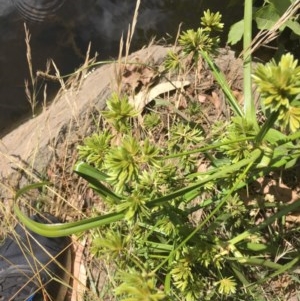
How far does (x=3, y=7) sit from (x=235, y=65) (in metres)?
1.00

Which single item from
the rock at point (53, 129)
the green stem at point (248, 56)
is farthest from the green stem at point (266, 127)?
the rock at point (53, 129)

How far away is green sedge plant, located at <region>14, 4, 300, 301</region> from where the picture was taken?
36.3 inches

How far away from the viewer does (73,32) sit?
2.25 meters

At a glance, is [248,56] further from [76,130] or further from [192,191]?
[76,130]

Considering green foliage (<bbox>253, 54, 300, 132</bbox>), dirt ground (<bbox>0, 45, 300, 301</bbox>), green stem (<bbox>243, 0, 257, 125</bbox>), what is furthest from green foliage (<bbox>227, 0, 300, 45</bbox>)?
green foliage (<bbox>253, 54, 300, 132</bbox>)

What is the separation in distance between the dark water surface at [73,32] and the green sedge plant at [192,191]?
2.22ft

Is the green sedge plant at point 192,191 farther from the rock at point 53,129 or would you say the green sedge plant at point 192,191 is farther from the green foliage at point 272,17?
the green foliage at point 272,17

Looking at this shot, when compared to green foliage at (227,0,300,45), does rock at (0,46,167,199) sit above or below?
below

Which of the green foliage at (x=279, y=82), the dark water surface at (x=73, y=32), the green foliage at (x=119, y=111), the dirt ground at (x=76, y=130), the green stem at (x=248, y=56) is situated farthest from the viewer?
the dark water surface at (x=73, y=32)

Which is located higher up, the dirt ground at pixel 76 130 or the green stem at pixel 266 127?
the green stem at pixel 266 127

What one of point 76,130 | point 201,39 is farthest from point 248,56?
point 76,130

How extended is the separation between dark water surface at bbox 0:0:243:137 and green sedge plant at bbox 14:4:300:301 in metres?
0.68

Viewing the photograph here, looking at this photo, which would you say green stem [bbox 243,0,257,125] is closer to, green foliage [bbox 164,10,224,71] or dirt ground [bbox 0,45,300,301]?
green foliage [bbox 164,10,224,71]

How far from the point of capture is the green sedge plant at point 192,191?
3.02ft
